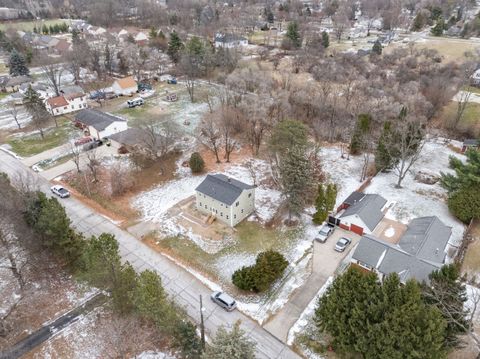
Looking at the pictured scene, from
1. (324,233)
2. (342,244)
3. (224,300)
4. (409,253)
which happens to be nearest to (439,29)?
(324,233)

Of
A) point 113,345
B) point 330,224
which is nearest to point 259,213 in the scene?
point 330,224

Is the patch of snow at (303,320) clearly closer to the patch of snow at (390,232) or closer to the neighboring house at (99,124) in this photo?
the patch of snow at (390,232)

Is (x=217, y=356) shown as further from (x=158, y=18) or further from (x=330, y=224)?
(x=158, y=18)

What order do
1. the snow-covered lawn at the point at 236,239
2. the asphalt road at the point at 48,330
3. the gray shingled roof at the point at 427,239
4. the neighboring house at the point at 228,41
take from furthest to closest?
the neighboring house at the point at 228,41 < the gray shingled roof at the point at 427,239 < the snow-covered lawn at the point at 236,239 < the asphalt road at the point at 48,330

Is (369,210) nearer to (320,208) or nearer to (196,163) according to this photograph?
(320,208)

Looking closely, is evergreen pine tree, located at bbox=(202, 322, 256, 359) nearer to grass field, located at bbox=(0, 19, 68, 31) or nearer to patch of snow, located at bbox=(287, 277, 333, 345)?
patch of snow, located at bbox=(287, 277, 333, 345)

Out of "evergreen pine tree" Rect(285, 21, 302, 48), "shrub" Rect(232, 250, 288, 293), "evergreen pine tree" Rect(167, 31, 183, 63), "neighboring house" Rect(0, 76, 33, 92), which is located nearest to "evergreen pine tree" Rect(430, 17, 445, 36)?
"evergreen pine tree" Rect(285, 21, 302, 48)

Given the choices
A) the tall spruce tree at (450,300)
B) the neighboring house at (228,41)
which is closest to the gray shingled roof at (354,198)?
the tall spruce tree at (450,300)
